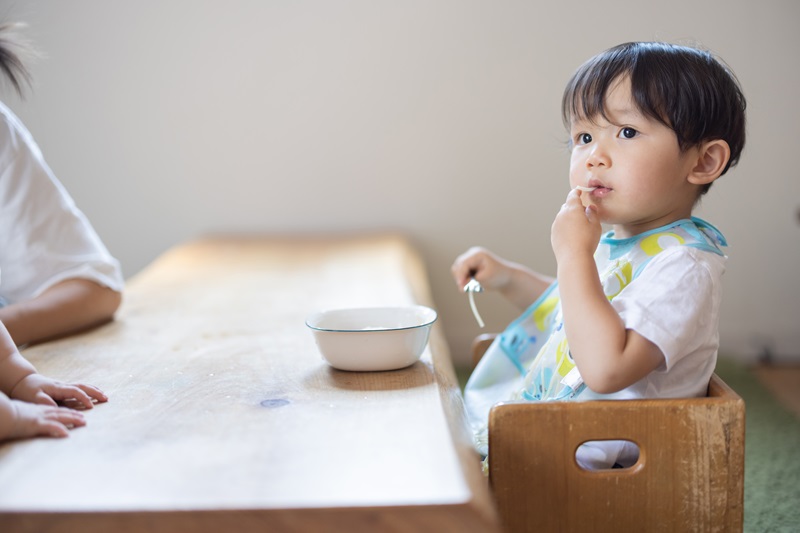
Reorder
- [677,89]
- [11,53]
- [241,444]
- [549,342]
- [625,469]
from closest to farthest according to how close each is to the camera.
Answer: [241,444] → [625,469] → [677,89] → [549,342] → [11,53]

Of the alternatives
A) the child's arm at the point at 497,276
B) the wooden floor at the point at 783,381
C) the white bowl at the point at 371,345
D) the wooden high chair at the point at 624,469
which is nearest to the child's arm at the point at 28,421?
the white bowl at the point at 371,345

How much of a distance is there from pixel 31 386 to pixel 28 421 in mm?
136

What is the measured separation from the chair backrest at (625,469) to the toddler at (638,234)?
55 millimetres

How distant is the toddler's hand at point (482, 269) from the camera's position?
4.50ft

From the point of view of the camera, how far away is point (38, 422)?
841 millimetres

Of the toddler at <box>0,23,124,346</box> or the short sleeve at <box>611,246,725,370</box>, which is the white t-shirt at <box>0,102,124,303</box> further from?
the short sleeve at <box>611,246,725,370</box>

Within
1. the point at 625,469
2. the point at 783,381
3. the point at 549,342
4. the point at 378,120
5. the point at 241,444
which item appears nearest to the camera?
the point at 241,444

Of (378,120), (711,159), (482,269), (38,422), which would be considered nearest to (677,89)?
(711,159)

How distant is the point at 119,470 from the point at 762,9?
7.98ft

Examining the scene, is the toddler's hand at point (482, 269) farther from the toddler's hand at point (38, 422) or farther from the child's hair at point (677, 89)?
the toddler's hand at point (38, 422)

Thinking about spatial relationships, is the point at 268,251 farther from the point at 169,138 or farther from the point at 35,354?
the point at 35,354

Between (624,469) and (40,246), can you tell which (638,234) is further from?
(40,246)

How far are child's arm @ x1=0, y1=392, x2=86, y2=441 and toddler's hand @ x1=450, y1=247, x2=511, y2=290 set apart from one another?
0.69 m

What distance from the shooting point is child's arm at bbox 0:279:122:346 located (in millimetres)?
1320
